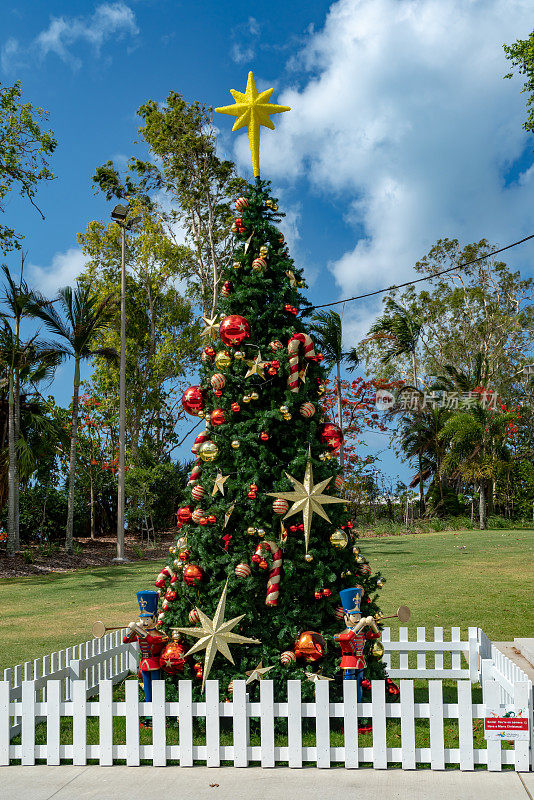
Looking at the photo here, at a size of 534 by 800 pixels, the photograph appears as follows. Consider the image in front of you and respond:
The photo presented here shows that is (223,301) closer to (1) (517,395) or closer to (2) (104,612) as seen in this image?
(2) (104,612)

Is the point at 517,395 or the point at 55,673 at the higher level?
the point at 517,395

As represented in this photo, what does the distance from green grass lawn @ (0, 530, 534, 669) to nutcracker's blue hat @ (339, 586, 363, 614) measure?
5.36 metres

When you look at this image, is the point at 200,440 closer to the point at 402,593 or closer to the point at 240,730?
the point at 240,730

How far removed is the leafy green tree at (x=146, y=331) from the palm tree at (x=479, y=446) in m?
11.4

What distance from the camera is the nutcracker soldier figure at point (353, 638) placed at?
538cm

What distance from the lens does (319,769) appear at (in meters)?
4.86

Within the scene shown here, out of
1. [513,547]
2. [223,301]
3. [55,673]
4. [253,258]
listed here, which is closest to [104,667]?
[55,673]

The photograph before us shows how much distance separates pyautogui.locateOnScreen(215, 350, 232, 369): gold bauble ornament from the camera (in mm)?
6055

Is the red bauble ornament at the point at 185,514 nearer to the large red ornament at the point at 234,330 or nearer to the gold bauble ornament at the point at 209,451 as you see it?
the gold bauble ornament at the point at 209,451

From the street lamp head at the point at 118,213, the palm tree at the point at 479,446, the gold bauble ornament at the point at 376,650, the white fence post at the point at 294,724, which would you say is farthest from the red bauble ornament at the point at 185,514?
the palm tree at the point at 479,446

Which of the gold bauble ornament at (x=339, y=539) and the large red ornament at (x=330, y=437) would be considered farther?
the large red ornament at (x=330, y=437)

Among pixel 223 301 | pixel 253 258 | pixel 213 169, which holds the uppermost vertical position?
pixel 213 169

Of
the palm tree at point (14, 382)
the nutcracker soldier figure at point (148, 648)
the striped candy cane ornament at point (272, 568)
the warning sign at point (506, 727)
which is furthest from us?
the palm tree at point (14, 382)

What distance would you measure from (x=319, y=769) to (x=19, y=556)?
19.2 metres
